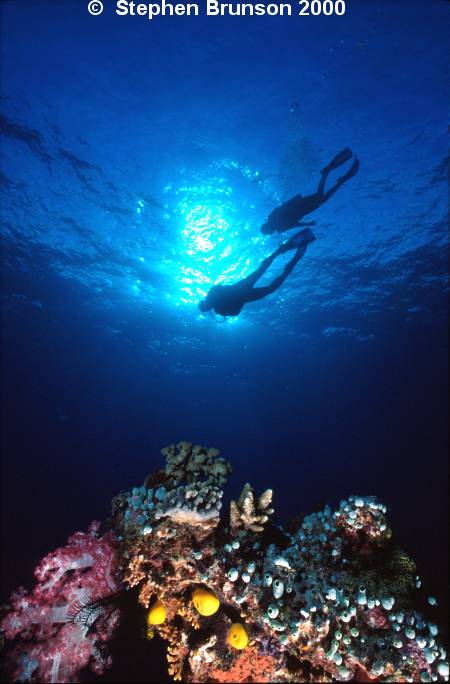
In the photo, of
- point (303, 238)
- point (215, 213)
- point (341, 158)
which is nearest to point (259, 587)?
point (303, 238)

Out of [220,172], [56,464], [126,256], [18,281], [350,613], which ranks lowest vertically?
[56,464]

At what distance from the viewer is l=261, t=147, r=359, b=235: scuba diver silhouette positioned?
11.5 metres

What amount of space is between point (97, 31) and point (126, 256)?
1044 centimetres

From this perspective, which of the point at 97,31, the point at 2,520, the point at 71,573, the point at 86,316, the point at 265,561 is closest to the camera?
the point at 265,561

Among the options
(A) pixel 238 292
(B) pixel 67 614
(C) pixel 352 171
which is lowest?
(B) pixel 67 614

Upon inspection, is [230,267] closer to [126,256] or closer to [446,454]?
[126,256]

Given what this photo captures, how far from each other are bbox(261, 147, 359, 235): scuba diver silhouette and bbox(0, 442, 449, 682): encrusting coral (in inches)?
414

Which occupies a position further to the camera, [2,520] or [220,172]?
[2,520]

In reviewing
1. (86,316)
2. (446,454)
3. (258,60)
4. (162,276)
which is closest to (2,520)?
(86,316)

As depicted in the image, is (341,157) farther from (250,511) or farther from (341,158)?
(250,511)

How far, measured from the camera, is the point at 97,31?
877cm

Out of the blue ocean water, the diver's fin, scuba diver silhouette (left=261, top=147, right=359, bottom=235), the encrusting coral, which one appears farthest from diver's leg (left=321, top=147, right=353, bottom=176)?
the encrusting coral

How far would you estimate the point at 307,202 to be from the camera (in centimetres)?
1214

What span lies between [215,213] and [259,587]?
14181mm
